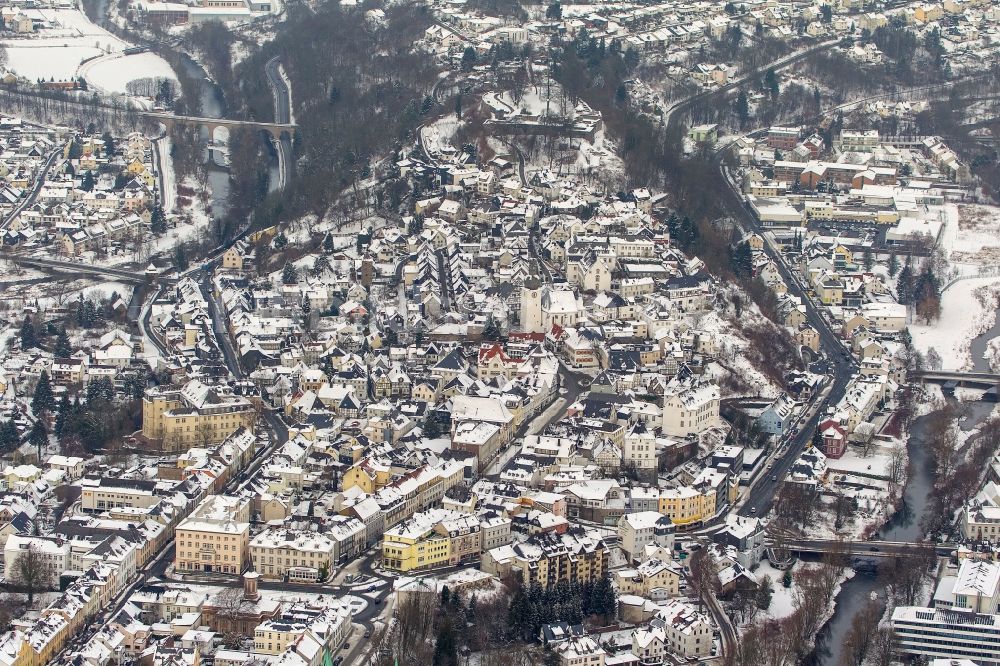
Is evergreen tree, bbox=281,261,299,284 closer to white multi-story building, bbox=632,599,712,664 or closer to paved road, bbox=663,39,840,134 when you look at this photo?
paved road, bbox=663,39,840,134

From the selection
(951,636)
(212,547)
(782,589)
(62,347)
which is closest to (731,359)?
(782,589)

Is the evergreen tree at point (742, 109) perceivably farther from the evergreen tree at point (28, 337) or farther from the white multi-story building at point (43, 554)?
the white multi-story building at point (43, 554)

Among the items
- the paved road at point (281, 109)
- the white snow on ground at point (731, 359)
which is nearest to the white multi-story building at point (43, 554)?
the white snow on ground at point (731, 359)

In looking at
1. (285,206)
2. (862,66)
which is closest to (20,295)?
(285,206)

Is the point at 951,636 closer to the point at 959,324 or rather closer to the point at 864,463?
the point at 864,463

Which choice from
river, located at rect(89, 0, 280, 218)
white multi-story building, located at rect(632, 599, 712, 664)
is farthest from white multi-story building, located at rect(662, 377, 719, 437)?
river, located at rect(89, 0, 280, 218)
